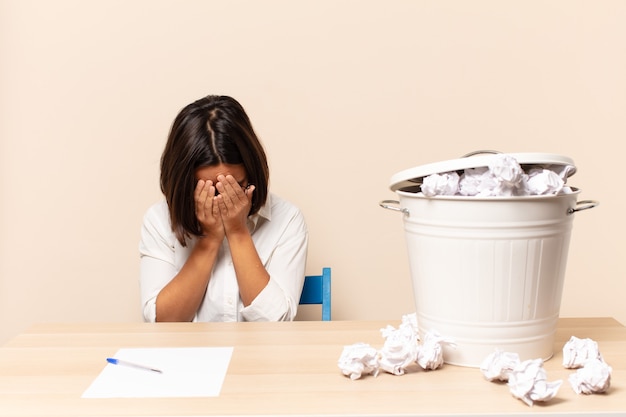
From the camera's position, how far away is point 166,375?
1.00 metres

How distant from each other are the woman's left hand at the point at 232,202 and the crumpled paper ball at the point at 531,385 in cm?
82

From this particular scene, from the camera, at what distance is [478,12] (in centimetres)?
215

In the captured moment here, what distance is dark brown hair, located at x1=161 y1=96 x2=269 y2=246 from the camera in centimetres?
155

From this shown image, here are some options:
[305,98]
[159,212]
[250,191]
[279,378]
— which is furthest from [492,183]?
[305,98]

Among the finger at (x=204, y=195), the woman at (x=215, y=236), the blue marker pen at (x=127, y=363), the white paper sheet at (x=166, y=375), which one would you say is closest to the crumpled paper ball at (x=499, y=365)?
the white paper sheet at (x=166, y=375)

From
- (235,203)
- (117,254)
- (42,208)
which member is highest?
(235,203)

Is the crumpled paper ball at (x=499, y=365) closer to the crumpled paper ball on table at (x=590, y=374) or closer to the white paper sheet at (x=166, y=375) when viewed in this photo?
the crumpled paper ball on table at (x=590, y=374)

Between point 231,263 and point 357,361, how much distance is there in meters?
0.77

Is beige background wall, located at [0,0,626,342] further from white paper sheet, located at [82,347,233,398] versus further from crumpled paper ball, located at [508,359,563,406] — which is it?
crumpled paper ball, located at [508,359,563,406]

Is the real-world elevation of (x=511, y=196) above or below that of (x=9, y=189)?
above

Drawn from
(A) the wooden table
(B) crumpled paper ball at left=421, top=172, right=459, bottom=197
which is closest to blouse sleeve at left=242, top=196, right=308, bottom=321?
(A) the wooden table

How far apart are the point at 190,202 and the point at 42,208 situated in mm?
795

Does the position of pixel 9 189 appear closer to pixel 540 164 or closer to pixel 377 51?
pixel 377 51

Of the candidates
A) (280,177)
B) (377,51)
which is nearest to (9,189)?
(280,177)
